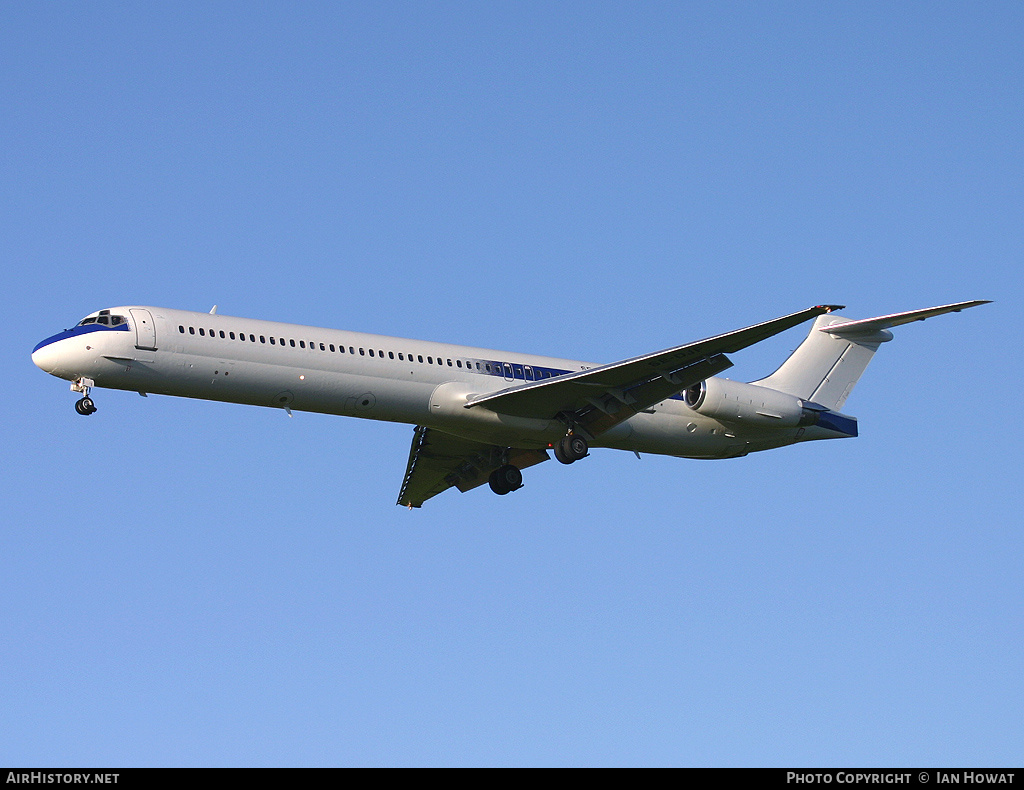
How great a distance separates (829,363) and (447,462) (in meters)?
9.79

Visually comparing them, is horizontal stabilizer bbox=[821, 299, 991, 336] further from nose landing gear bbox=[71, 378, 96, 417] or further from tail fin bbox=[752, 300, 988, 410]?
nose landing gear bbox=[71, 378, 96, 417]

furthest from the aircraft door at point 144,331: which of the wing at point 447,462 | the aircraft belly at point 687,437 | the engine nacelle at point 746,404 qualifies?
the engine nacelle at point 746,404

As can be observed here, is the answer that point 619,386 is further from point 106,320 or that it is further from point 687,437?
point 106,320

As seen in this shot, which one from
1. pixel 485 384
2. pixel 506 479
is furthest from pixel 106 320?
pixel 506 479

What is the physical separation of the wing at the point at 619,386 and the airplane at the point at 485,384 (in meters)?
0.04

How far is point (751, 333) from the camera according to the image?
78.9ft

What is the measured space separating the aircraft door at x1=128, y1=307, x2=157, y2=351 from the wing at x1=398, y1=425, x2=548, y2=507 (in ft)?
24.9

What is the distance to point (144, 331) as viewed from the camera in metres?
23.7

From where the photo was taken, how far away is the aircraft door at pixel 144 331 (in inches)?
931
